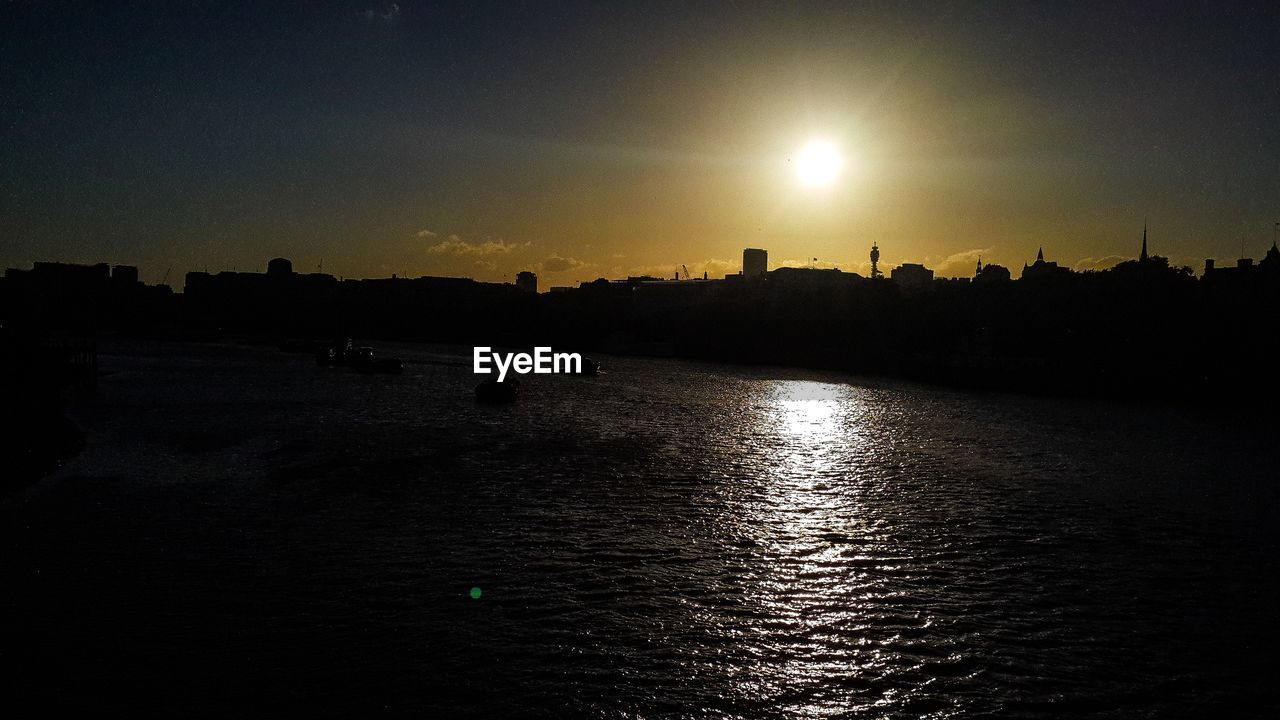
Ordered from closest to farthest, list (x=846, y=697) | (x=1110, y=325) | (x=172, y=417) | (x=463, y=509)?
(x=846, y=697) → (x=463, y=509) → (x=172, y=417) → (x=1110, y=325)

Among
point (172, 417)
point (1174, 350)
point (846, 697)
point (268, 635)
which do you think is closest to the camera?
point (846, 697)

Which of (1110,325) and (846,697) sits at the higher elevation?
(1110,325)

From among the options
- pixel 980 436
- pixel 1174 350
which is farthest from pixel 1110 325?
pixel 980 436

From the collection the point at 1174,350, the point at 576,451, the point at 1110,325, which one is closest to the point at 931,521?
the point at 576,451

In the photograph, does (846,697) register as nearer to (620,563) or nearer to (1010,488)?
(620,563)

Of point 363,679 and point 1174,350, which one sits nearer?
point 363,679

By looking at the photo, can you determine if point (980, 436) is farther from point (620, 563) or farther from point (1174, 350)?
point (1174, 350)
